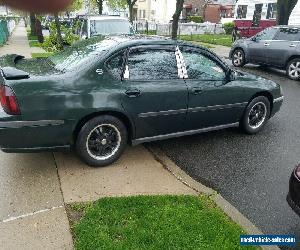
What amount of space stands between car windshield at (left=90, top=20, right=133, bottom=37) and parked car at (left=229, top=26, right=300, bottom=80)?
421cm

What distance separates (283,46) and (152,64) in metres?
8.12

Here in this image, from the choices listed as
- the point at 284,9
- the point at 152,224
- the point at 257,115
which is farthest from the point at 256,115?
the point at 284,9

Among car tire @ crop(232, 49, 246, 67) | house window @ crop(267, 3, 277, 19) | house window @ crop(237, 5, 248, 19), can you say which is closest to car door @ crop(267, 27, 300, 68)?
car tire @ crop(232, 49, 246, 67)

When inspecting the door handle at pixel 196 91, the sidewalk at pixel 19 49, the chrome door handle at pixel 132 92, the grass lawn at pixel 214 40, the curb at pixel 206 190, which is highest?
the chrome door handle at pixel 132 92

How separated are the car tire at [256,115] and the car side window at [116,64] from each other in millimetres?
2357

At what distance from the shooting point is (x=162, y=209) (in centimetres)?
354

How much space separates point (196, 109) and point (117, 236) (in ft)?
7.89

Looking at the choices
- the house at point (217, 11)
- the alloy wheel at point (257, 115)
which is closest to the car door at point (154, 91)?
the alloy wheel at point (257, 115)

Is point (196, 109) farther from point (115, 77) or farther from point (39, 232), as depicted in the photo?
point (39, 232)

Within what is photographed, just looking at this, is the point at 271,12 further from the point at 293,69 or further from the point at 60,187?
the point at 60,187

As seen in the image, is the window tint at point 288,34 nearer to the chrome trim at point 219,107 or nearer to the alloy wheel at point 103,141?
the chrome trim at point 219,107

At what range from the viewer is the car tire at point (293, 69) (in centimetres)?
1103

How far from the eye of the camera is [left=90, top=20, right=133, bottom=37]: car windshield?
11.9 m

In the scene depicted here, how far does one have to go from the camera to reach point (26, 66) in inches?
181
